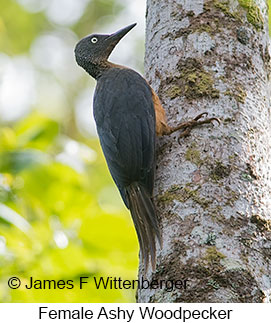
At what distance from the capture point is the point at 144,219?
334 cm

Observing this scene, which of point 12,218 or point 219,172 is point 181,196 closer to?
point 219,172

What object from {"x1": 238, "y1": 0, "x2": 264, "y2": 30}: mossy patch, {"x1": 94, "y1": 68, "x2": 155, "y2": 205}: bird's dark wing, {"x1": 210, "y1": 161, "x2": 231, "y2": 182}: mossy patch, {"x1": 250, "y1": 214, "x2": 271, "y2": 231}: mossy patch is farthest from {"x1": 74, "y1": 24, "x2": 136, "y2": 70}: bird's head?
{"x1": 250, "y1": 214, "x2": 271, "y2": 231}: mossy patch

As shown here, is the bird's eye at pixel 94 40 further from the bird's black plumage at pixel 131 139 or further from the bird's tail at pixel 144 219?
the bird's tail at pixel 144 219

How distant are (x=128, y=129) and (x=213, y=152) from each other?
2.84 feet

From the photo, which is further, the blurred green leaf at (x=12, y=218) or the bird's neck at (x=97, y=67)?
the bird's neck at (x=97, y=67)

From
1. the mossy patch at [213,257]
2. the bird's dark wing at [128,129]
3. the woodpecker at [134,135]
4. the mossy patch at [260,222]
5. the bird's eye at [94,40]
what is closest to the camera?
the mossy patch at [213,257]

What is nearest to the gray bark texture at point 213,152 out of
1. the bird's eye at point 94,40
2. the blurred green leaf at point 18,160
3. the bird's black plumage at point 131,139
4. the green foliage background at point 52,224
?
the bird's black plumage at point 131,139

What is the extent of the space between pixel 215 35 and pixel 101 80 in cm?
122

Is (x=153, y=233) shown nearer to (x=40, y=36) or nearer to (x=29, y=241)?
(x=29, y=241)

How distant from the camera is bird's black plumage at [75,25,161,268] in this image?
132 inches

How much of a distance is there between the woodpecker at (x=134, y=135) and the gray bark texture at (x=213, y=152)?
81 millimetres

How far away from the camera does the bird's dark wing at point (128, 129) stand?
359 centimetres

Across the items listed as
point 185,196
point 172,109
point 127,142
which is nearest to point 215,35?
point 172,109

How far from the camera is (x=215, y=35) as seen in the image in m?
3.51
